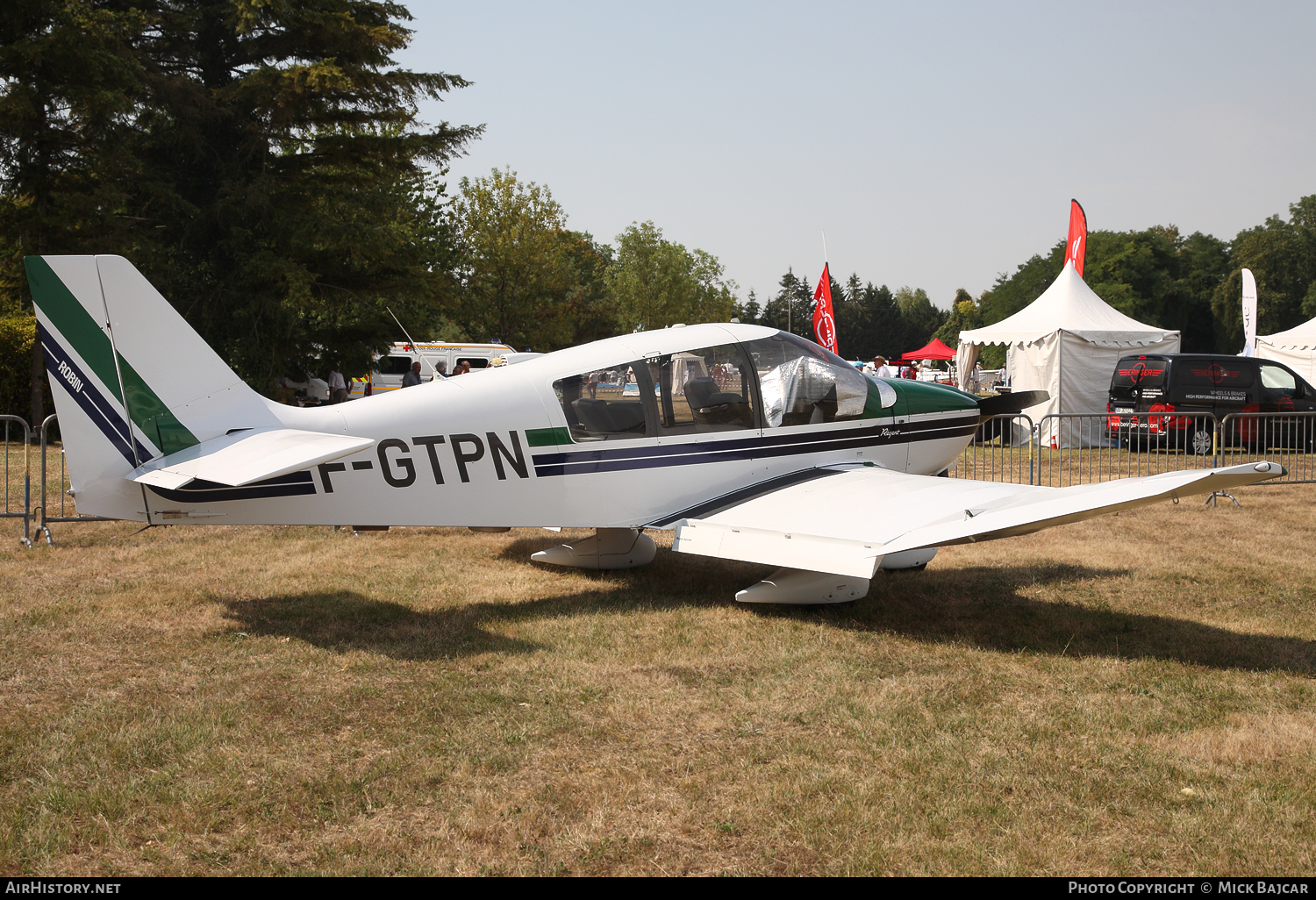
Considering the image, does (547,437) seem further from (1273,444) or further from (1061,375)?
(1061,375)

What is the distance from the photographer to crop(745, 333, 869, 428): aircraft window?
7.21 m

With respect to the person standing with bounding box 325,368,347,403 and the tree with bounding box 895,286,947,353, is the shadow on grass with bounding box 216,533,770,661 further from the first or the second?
the tree with bounding box 895,286,947,353

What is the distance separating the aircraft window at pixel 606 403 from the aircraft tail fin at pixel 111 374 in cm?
237

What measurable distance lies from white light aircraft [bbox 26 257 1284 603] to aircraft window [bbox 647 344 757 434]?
2 centimetres

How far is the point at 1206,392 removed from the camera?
17.1 m

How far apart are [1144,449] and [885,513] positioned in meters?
13.7

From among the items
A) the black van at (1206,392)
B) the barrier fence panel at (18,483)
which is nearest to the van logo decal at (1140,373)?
the black van at (1206,392)

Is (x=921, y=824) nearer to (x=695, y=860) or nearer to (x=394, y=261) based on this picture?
(x=695, y=860)

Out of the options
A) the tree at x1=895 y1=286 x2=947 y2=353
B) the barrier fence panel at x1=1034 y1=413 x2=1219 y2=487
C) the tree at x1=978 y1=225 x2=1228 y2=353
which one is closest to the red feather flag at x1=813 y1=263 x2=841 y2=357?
the barrier fence panel at x1=1034 y1=413 x2=1219 y2=487

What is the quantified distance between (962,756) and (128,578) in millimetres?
6582

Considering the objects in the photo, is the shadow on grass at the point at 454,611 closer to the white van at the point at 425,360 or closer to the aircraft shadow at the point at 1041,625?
the aircraft shadow at the point at 1041,625

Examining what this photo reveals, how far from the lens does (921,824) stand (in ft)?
11.2

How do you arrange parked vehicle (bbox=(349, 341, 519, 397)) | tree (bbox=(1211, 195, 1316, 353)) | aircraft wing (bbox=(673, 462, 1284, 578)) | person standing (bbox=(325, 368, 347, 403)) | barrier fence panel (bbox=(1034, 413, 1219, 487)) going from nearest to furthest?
1. aircraft wing (bbox=(673, 462, 1284, 578))
2. barrier fence panel (bbox=(1034, 413, 1219, 487))
3. person standing (bbox=(325, 368, 347, 403))
4. parked vehicle (bbox=(349, 341, 519, 397))
5. tree (bbox=(1211, 195, 1316, 353))

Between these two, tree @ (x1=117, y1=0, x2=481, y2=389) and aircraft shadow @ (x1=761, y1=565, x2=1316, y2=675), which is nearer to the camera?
aircraft shadow @ (x1=761, y1=565, x2=1316, y2=675)
